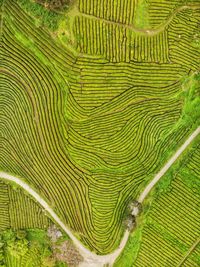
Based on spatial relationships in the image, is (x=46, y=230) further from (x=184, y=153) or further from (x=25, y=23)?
(x=25, y=23)

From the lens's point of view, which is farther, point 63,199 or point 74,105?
point 63,199

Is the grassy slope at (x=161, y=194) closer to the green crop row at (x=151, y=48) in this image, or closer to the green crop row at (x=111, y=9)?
the green crop row at (x=151, y=48)

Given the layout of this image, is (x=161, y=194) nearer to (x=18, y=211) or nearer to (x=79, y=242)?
(x=79, y=242)

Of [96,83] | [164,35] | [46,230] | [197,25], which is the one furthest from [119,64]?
[46,230]

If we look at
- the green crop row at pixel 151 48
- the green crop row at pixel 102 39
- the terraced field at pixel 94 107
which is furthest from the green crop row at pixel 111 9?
the green crop row at pixel 151 48

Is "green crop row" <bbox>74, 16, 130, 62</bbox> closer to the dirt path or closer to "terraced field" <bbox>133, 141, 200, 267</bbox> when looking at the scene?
the dirt path

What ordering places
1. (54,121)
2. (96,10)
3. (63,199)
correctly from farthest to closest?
1. (63,199)
2. (54,121)
3. (96,10)
